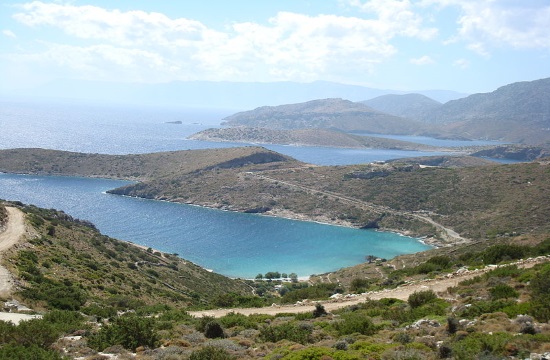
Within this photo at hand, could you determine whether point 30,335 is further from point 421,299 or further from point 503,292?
point 503,292

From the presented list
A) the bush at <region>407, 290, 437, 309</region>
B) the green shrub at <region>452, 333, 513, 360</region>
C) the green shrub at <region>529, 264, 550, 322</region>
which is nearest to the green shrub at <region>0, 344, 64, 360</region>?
the green shrub at <region>452, 333, 513, 360</region>

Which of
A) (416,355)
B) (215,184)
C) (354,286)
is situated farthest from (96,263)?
(215,184)

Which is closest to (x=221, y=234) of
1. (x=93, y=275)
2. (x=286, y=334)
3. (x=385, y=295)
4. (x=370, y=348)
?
(x=93, y=275)

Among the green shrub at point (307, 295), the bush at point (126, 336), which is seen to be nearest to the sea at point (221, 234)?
the green shrub at point (307, 295)

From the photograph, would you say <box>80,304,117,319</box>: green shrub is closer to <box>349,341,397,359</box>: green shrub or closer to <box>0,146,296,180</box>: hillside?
<box>349,341,397,359</box>: green shrub

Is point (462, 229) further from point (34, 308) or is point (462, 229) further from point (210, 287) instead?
Result: point (34, 308)

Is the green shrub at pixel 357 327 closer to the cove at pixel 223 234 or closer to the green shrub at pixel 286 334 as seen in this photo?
the green shrub at pixel 286 334

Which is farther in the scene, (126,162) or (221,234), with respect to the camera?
(126,162)
